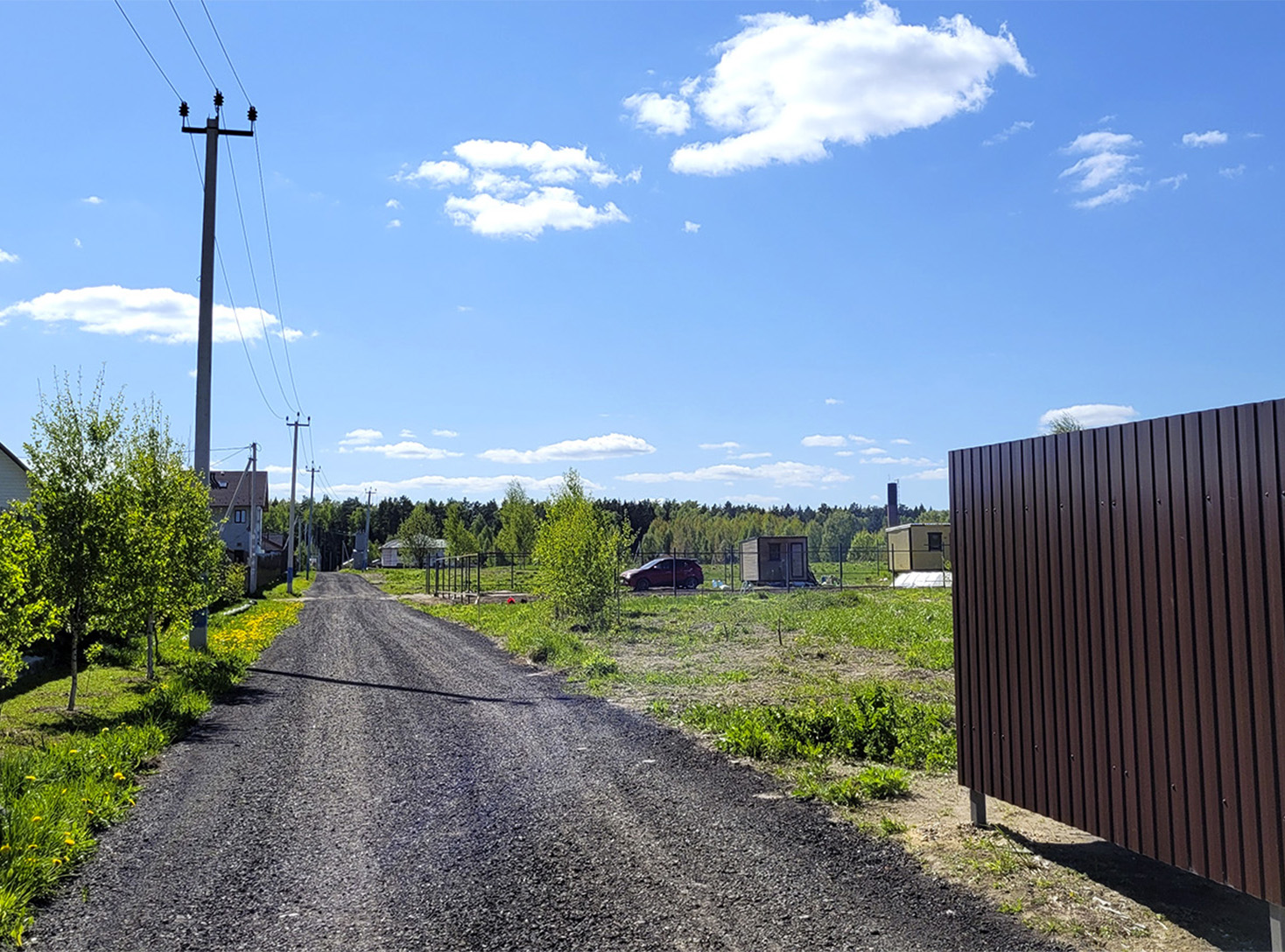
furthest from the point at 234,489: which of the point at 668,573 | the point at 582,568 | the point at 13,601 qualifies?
the point at 13,601

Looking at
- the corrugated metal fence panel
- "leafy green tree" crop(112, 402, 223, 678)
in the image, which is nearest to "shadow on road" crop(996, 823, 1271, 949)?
the corrugated metal fence panel

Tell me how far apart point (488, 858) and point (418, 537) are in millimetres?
81444

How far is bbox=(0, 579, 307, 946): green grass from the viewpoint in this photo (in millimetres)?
5777

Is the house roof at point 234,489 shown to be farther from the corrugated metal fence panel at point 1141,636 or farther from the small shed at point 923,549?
the corrugated metal fence panel at point 1141,636

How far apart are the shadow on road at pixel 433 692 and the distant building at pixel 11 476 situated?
47.5 feet

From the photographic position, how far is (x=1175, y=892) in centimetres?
528

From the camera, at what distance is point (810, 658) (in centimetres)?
1614

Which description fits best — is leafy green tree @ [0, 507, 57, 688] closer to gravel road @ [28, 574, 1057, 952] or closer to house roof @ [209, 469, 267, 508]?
gravel road @ [28, 574, 1057, 952]

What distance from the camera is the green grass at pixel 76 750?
578cm

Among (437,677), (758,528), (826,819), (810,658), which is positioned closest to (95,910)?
(826,819)

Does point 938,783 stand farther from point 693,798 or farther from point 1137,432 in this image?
point 1137,432

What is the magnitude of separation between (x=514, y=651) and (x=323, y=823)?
12.4m

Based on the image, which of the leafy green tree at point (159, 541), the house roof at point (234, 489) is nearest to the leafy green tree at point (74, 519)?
Result: the leafy green tree at point (159, 541)

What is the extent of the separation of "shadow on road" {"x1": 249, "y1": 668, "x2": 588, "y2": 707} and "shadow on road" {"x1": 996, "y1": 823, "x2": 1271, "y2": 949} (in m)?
7.51
